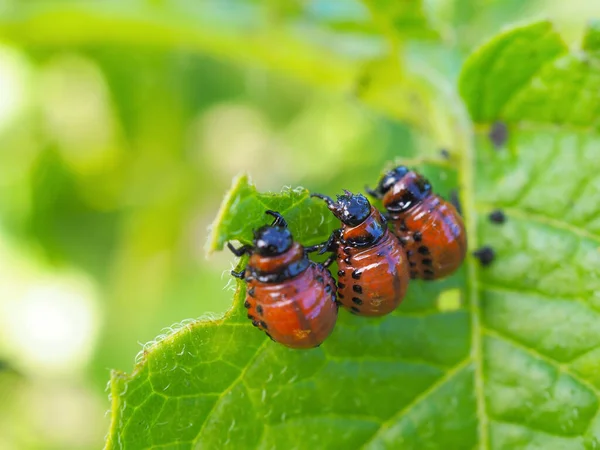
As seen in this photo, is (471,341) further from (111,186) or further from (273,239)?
(111,186)

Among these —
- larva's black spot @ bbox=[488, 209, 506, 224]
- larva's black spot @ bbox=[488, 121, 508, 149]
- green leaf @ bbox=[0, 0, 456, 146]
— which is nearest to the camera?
larva's black spot @ bbox=[488, 209, 506, 224]

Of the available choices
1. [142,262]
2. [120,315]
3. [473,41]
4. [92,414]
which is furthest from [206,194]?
[473,41]

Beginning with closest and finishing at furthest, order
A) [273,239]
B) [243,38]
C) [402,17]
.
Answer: [273,239], [402,17], [243,38]

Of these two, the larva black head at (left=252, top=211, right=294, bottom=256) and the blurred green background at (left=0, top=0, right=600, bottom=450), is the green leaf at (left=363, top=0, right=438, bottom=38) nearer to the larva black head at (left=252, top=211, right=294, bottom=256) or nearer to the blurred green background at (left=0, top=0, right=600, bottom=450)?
the larva black head at (left=252, top=211, right=294, bottom=256)

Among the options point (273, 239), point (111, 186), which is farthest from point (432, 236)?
point (111, 186)

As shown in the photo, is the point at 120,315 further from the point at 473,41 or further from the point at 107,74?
the point at 473,41

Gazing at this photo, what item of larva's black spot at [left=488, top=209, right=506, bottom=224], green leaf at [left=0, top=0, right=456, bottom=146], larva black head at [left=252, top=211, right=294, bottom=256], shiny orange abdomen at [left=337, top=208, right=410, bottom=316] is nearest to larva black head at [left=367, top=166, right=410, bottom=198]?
shiny orange abdomen at [left=337, top=208, right=410, bottom=316]
